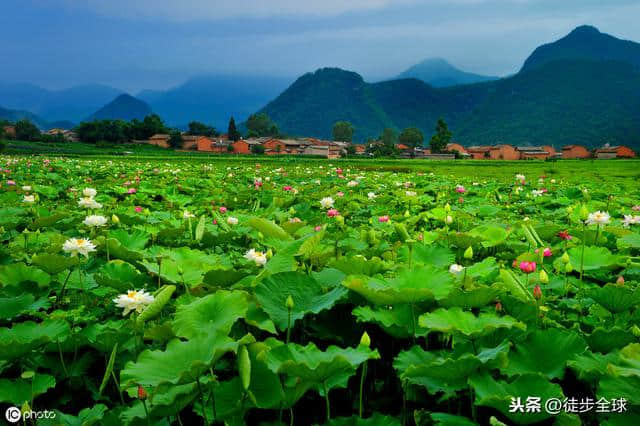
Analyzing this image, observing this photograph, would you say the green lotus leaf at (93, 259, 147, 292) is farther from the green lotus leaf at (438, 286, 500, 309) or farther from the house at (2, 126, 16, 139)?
the house at (2, 126, 16, 139)

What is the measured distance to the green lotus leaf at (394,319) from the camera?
→ 1.29 metres

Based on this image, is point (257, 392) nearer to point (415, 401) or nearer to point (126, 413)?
point (126, 413)

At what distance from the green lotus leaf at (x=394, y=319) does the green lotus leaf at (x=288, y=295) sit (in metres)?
0.08

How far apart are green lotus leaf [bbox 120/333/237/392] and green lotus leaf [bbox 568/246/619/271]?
1671 millimetres

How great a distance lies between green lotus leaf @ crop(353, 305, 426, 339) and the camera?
50.6 inches

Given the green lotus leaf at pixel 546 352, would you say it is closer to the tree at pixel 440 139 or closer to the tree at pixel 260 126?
the tree at pixel 440 139

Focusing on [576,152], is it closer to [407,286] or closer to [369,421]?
[407,286]

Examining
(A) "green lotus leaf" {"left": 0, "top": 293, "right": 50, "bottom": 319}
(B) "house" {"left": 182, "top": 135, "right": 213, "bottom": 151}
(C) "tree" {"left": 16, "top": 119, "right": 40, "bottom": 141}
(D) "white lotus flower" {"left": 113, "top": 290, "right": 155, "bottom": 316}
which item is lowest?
(A) "green lotus leaf" {"left": 0, "top": 293, "right": 50, "bottom": 319}

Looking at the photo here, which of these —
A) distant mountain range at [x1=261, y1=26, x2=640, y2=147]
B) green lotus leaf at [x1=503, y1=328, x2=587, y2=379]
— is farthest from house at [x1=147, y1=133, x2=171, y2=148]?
distant mountain range at [x1=261, y1=26, x2=640, y2=147]

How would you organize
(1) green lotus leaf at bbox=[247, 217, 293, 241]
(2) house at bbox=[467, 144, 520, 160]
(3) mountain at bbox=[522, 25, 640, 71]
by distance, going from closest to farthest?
(1) green lotus leaf at bbox=[247, 217, 293, 241] < (2) house at bbox=[467, 144, 520, 160] < (3) mountain at bbox=[522, 25, 640, 71]

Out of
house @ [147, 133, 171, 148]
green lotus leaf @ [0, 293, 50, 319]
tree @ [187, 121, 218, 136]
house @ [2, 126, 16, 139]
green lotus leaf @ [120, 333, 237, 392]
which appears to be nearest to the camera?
green lotus leaf @ [120, 333, 237, 392]

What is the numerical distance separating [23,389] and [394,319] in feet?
3.30

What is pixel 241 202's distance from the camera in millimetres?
5109

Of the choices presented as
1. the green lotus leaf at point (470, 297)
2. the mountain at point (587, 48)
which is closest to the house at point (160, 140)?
the green lotus leaf at point (470, 297)
